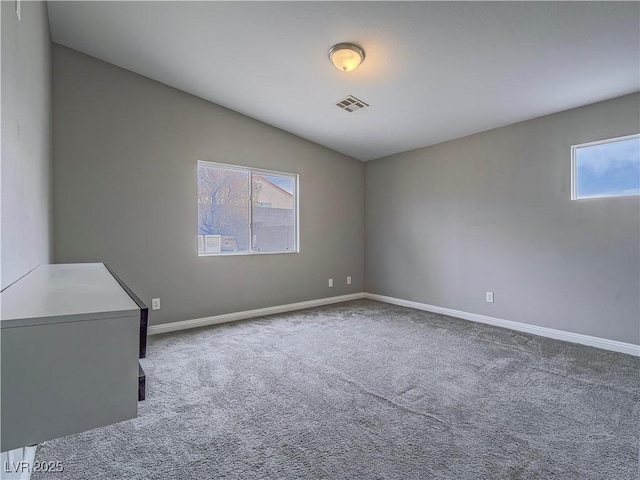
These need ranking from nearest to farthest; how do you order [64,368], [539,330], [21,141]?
[64,368] < [21,141] < [539,330]

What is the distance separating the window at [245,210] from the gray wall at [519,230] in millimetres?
1646

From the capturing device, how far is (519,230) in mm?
3695

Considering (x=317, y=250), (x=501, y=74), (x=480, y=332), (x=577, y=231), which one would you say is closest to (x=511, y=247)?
(x=577, y=231)

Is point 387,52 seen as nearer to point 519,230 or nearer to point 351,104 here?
point 351,104

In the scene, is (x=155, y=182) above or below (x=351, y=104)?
below

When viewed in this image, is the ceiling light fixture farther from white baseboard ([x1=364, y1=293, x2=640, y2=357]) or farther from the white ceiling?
white baseboard ([x1=364, y1=293, x2=640, y2=357])

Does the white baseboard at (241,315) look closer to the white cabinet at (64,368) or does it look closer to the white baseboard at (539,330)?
the white baseboard at (539,330)

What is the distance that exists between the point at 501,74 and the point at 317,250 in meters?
3.16

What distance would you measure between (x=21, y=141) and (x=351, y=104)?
2.91 metres

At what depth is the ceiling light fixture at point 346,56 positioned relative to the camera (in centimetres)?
258

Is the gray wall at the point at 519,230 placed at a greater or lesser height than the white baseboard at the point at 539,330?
greater

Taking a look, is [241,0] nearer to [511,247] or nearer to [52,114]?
[52,114]

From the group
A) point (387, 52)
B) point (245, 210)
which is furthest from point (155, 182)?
point (387, 52)

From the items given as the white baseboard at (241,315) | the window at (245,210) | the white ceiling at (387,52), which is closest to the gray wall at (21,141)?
the white ceiling at (387,52)
